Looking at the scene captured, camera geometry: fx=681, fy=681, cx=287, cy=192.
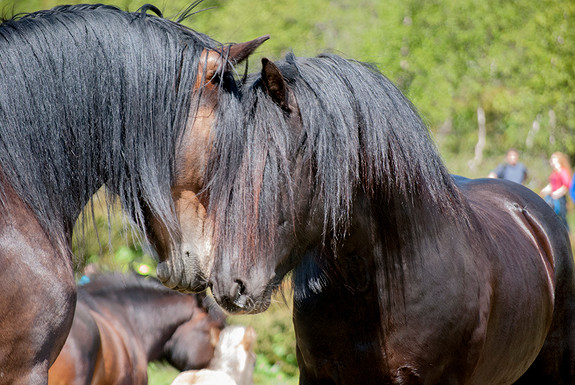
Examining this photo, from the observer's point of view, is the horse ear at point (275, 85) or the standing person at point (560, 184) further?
the standing person at point (560, 184)

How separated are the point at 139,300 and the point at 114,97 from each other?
2731 millimetres

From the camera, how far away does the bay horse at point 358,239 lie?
242 centimetres

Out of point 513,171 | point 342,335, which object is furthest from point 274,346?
point 513,171

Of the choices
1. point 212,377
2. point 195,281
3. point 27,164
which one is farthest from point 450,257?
point 212,377

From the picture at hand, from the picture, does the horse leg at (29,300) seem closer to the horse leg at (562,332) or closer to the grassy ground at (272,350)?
the horse leg at (562,332)

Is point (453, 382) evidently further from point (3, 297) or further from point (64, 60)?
point (64, 60)

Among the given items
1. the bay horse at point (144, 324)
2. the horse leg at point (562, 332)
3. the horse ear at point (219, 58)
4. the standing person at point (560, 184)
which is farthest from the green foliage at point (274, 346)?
the standing person at point (560, 184)

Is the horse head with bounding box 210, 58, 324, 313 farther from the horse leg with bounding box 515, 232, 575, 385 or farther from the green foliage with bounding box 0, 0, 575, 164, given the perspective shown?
the green foliage with bounding box 0, 0, 575, 164

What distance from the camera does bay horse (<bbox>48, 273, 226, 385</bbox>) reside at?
14.0 ft

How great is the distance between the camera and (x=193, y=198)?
2.48 metres

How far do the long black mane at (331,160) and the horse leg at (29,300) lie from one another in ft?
1.85

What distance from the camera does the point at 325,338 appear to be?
2873mm

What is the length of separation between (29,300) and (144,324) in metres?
2.75

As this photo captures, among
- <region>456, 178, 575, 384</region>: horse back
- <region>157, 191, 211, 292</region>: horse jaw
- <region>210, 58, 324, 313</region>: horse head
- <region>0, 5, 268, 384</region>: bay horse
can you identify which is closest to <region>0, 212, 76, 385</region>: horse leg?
<region>0, 5, 268, 384</region>: bay horse
